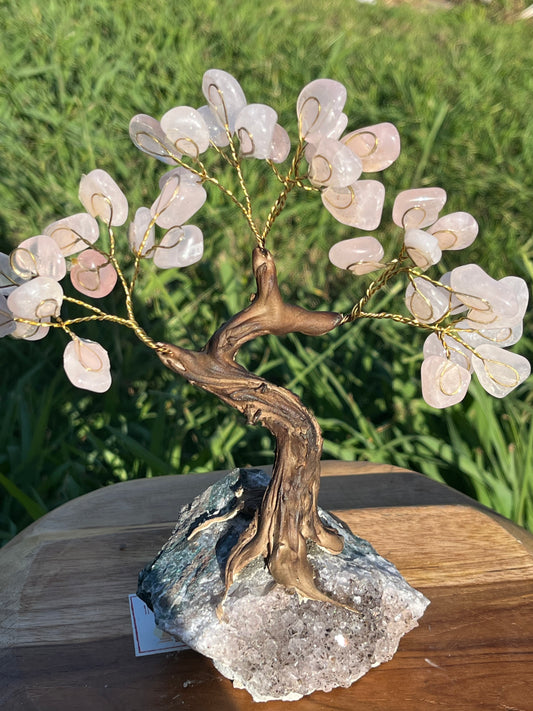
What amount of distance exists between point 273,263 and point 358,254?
80 millimetres

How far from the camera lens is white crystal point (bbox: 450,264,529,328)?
2.08 ft

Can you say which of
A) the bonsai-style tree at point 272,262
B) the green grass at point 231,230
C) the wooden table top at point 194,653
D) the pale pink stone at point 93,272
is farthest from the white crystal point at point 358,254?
the green grass at point 231,230

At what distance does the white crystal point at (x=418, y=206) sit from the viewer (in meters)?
0.67

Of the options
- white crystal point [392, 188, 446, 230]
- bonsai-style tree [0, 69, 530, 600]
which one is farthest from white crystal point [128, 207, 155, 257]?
white crystal point [392, 188, 446, 230]

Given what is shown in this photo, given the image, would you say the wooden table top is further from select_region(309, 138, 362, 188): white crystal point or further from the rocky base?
select_region(309, 138, 362, 188): white crystal point

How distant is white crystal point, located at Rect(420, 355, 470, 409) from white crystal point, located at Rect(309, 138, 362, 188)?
0.19m

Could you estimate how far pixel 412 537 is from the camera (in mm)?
954

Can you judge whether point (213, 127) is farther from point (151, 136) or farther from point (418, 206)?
point (418, 206)

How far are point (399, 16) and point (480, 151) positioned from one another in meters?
1.97

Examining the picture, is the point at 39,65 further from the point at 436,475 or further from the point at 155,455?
the point at 436,475

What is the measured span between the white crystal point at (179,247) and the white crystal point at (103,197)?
5cm

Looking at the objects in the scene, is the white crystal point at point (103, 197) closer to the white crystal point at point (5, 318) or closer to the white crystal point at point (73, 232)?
the white crystal point at point (73, 232)

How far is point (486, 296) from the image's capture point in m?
0.64

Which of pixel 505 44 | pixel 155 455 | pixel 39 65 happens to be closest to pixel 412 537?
pixel 155 455
